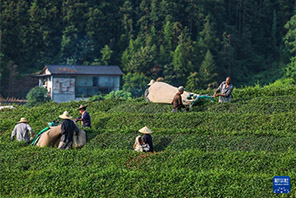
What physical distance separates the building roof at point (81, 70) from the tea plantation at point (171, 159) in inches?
1713

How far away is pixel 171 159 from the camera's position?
18406 millimetres

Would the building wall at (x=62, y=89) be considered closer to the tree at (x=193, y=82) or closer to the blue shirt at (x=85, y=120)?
the tree at (x=193, y=82)

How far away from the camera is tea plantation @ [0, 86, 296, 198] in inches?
643

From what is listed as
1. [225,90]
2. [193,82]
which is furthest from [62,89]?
[225,90]

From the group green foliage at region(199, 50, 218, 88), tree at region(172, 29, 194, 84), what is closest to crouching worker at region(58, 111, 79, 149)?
green foliage at region(199, 50, 218, 88)

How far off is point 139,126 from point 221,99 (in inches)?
210

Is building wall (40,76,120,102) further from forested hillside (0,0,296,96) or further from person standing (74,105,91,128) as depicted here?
person standing (74,105,91,128)

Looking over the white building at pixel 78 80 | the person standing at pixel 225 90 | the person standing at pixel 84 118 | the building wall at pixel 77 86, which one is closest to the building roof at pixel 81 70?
the white building at pixel 78 80

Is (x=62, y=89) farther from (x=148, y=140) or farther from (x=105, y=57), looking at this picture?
(x=148, y=140)

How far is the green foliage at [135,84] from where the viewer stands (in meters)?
66.9

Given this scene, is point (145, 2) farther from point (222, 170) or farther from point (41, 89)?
point (222, 170)

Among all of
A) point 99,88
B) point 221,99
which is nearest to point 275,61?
point 99,88

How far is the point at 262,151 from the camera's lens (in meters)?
18.4

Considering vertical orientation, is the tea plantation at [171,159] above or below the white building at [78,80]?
above
